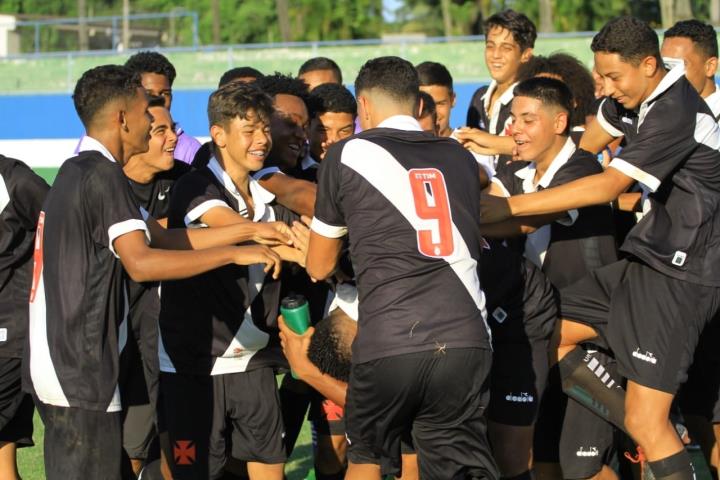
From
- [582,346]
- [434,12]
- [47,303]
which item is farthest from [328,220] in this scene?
[434,12]

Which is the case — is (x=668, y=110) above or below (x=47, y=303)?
above

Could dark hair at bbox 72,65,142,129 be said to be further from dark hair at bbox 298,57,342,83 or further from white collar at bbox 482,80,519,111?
dark hair at bbox 298,57,342,83

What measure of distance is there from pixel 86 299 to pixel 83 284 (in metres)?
0.07

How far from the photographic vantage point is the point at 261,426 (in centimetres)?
547

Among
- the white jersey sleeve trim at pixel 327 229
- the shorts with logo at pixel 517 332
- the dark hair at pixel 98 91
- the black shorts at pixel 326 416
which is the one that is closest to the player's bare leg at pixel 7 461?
the black shorts at pixel 326 416

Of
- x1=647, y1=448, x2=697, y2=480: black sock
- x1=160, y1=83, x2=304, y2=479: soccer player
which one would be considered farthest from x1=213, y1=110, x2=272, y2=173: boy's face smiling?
x1=647, y1=448, x2=697, y2=480: black sock

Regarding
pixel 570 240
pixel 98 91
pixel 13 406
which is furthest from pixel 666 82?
pixel 13 406

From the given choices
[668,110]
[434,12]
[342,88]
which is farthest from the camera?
[434,12]

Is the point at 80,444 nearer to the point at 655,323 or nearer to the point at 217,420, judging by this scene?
the point at 217,420

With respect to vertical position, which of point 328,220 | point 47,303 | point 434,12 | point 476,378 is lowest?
point 476,378

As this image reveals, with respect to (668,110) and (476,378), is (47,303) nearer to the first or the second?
(476,378)

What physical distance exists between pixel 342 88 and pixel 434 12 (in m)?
52.9

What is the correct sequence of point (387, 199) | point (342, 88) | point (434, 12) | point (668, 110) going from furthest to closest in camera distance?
point (434, 12) → point (342, 88) → point (668, 110) → point (387, 199)

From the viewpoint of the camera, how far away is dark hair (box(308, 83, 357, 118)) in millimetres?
6312
